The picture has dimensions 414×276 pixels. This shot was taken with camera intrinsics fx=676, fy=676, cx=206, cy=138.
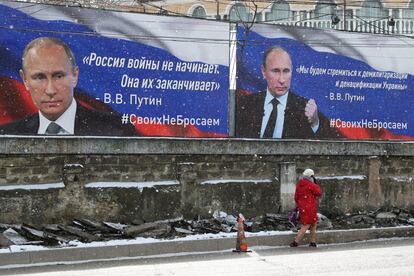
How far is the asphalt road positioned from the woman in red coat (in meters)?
0.33

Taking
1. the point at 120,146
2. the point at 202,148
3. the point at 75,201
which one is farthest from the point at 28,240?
the point at 202,148

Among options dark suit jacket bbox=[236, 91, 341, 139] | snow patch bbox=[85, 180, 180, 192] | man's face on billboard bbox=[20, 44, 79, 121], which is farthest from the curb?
man's face on billboard bbox=[20, 44, 79, 121]

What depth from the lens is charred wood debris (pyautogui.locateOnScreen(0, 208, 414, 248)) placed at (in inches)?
506

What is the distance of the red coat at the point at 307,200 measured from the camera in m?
13.8

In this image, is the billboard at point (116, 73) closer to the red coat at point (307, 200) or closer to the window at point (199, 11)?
the red coat at point (307, 200)

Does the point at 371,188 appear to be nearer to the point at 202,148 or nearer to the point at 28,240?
the point at 202,148

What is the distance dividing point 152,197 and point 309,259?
447 cm

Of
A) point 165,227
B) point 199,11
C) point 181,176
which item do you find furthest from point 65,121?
point 199,11

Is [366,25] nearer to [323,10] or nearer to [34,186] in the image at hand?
[323,10]

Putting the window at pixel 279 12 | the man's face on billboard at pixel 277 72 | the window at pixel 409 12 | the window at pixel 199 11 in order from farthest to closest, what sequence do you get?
the window at pixel 199 11
the window at pixel 279 12
the window at pixel 409 12
the man's face on billboard at pixel 277 72

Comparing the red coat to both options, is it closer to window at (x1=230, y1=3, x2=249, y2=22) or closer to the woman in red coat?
the woman in red coat

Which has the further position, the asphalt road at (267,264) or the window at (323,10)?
the window at (323,10)

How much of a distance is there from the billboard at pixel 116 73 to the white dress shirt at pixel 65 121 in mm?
23

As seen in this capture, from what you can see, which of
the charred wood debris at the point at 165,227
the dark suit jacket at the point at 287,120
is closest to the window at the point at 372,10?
A: the dark suit jacket at the point at 287,120
